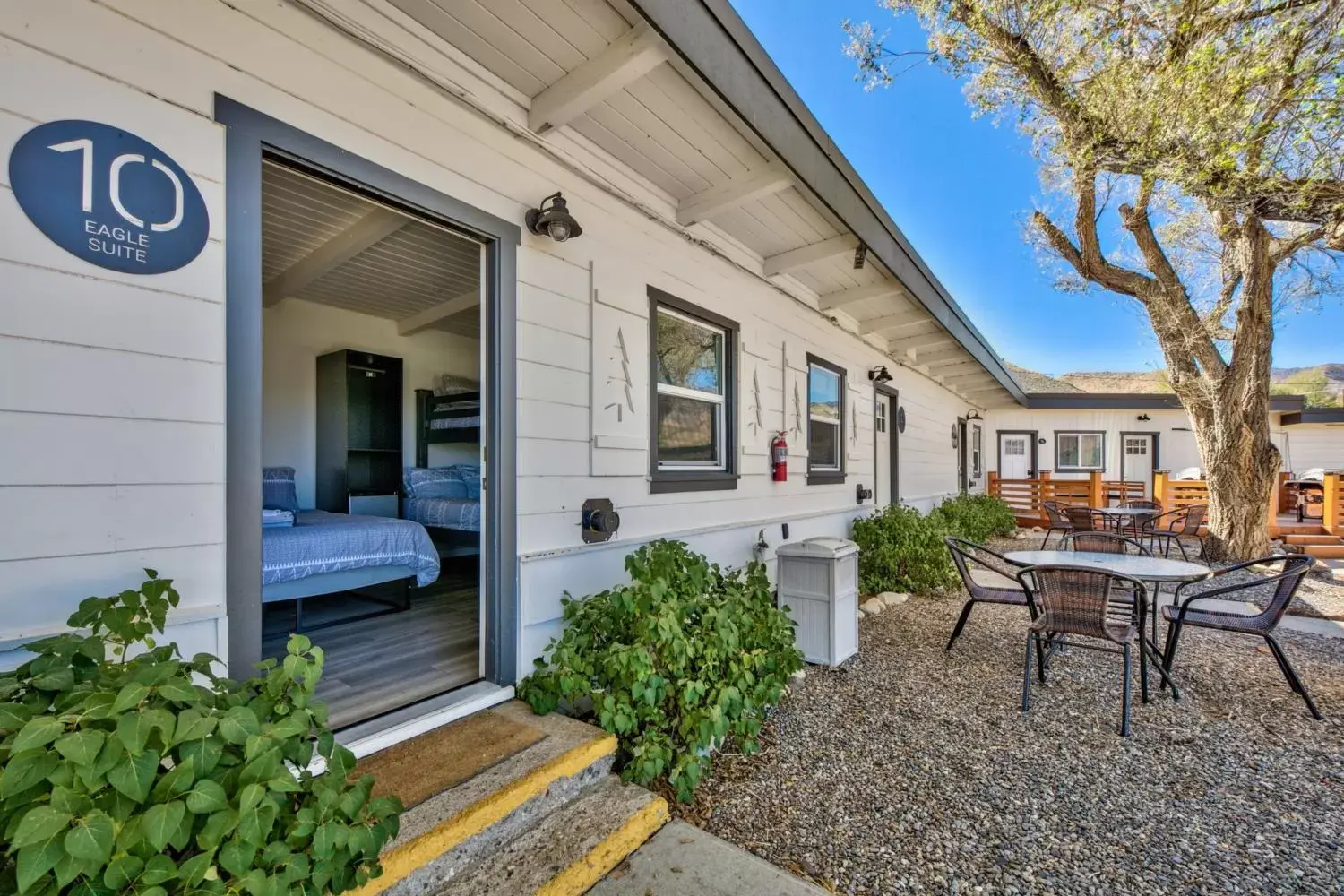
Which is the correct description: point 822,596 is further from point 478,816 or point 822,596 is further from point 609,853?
point 478,816

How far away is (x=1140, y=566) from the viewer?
11.5 ft

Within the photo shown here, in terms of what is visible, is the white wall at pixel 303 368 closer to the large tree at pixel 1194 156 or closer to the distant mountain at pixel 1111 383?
the large tree at pixel 1194 156

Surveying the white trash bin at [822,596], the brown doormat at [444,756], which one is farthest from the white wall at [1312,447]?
the brown doormat at [444,756]

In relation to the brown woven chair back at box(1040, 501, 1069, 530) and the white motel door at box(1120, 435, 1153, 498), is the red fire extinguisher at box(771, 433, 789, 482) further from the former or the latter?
the white motel door at box(1120, 435, 1153, 498)

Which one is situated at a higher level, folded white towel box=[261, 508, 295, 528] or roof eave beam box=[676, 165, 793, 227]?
roof eave beam box=[676, 165, 793, 227]

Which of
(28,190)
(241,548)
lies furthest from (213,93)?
(241,548)

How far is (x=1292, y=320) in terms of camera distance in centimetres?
703

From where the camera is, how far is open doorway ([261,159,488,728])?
3.05 metres

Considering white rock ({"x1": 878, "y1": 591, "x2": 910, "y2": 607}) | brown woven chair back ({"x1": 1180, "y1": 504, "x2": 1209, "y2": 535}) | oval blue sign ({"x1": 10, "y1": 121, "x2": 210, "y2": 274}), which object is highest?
oval blue sign ({"x1": 10, "y1": 121, "x2": 210, "y2": 274})

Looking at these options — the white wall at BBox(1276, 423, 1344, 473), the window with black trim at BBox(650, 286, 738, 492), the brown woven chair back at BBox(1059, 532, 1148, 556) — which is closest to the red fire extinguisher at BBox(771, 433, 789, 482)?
the window with black trim at BBox(650, 286, 738, 492)

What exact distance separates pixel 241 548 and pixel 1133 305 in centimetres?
1020

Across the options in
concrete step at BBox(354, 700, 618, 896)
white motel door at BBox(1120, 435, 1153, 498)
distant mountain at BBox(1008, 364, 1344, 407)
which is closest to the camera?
Result: concrete step at BBox(354, 700, 618, 896)

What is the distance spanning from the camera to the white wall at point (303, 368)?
17.2 feet

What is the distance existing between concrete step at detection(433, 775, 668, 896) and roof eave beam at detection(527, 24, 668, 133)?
270 centimetres
